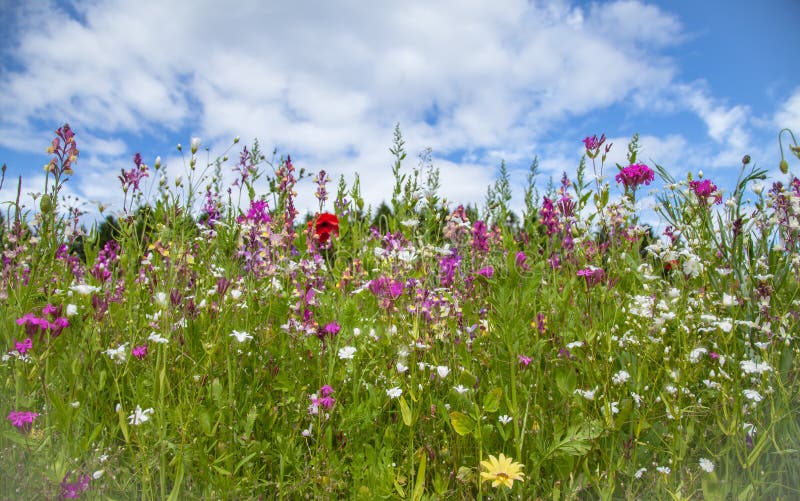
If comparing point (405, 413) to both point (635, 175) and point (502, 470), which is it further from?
point (635, 175)

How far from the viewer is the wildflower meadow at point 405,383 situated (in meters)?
1.85

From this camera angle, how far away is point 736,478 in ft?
6.33

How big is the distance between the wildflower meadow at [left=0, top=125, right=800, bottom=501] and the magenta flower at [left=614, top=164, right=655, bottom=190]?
0.26 metres

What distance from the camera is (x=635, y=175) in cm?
306

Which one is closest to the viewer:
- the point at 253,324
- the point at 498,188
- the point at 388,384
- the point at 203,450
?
the point at 203,450

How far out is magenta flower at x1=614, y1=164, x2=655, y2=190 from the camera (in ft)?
10.0

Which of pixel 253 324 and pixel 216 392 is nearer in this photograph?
pixel 216 392

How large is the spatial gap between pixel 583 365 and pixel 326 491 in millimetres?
1170

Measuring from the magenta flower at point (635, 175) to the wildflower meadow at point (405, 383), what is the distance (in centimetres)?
26

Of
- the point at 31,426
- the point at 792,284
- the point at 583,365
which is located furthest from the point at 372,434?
the point at 792,284

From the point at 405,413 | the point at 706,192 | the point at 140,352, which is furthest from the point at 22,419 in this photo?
the point at 706,192

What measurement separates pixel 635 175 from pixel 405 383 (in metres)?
1.99

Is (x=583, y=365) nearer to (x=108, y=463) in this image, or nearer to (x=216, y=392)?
(x=216, y=392)

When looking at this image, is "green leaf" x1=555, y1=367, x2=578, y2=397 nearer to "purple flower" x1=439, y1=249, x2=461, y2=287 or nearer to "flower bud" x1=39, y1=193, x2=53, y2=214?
"purple flower" x1=439, y1=249, x2=461, y2=287
